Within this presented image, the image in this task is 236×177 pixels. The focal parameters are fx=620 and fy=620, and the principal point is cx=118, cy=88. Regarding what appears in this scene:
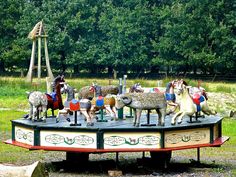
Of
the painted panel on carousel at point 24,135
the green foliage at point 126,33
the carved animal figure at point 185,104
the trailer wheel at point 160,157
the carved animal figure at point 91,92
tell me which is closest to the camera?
the painted panel on carousel at point 24,135

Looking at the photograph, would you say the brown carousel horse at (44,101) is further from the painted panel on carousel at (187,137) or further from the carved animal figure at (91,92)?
the painted panel on carousel at (187,137)

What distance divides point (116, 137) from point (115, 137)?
→ 2 centimetres

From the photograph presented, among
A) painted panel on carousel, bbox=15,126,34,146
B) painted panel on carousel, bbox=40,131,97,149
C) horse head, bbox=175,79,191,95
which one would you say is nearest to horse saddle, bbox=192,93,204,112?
horse head, bbox=175,79,191,95

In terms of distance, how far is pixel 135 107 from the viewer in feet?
48.3

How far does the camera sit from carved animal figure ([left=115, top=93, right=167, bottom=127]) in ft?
48.2

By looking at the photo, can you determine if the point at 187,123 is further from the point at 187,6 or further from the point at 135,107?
the point at 187,6

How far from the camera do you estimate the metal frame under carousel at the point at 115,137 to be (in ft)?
46.8

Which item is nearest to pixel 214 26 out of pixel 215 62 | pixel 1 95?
pixel 215 62

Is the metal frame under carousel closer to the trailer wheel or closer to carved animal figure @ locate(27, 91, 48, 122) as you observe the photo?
carved animal figure @ locate(27, 91, 48, 122)

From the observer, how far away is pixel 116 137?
1427 cm

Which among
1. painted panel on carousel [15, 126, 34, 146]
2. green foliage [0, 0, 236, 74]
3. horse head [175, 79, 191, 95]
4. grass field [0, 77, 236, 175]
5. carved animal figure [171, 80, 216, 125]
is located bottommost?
grass field [0, 77, 236, 175]

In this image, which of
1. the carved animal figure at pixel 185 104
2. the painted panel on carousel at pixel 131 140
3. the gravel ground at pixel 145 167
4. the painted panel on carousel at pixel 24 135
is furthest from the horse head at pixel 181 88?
the painted panel on carousel at pixel 24 135

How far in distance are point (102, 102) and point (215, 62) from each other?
132 feet

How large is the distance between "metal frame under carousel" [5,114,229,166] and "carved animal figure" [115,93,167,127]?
0.29m
